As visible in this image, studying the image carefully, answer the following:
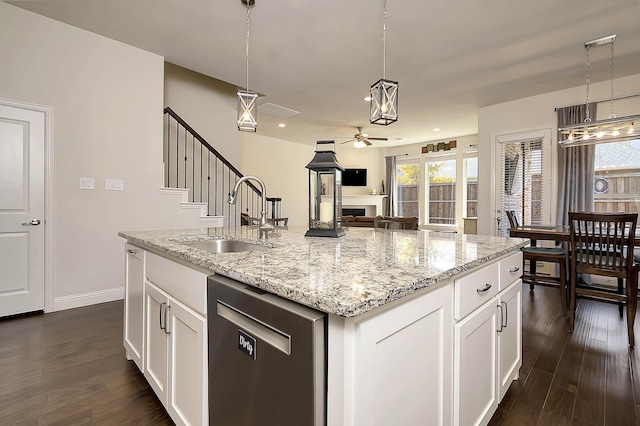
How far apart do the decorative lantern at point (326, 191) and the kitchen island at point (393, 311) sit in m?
0.10

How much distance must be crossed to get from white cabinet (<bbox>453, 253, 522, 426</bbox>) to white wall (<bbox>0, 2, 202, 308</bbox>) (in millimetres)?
3473

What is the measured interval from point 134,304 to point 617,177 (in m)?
5.74

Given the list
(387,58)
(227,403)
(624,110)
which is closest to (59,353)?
(227,403)

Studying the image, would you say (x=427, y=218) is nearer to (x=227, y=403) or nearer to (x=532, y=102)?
(x=532, y=102)

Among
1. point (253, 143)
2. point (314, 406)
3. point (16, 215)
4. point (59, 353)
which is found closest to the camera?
point (314, 406)

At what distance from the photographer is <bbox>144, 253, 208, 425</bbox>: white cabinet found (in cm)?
110

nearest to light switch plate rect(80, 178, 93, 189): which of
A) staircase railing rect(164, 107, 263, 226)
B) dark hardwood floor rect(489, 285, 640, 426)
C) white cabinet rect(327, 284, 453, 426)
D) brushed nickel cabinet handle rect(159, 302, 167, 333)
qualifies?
staircase railing rect(164, 107, 263, 226)

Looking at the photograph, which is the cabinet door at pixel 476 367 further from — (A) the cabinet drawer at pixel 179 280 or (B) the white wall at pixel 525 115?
(B) the white wall at pixel 525 115

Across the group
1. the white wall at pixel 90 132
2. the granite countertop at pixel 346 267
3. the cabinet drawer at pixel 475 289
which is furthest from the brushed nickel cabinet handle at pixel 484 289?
the white wall at pixel 90 132

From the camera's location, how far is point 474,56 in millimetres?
3525

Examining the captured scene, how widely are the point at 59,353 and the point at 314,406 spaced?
238cm

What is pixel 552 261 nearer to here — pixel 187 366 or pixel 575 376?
pixel 575 376

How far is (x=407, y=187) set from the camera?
29.6 feet

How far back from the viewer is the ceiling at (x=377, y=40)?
2680 millimetres
